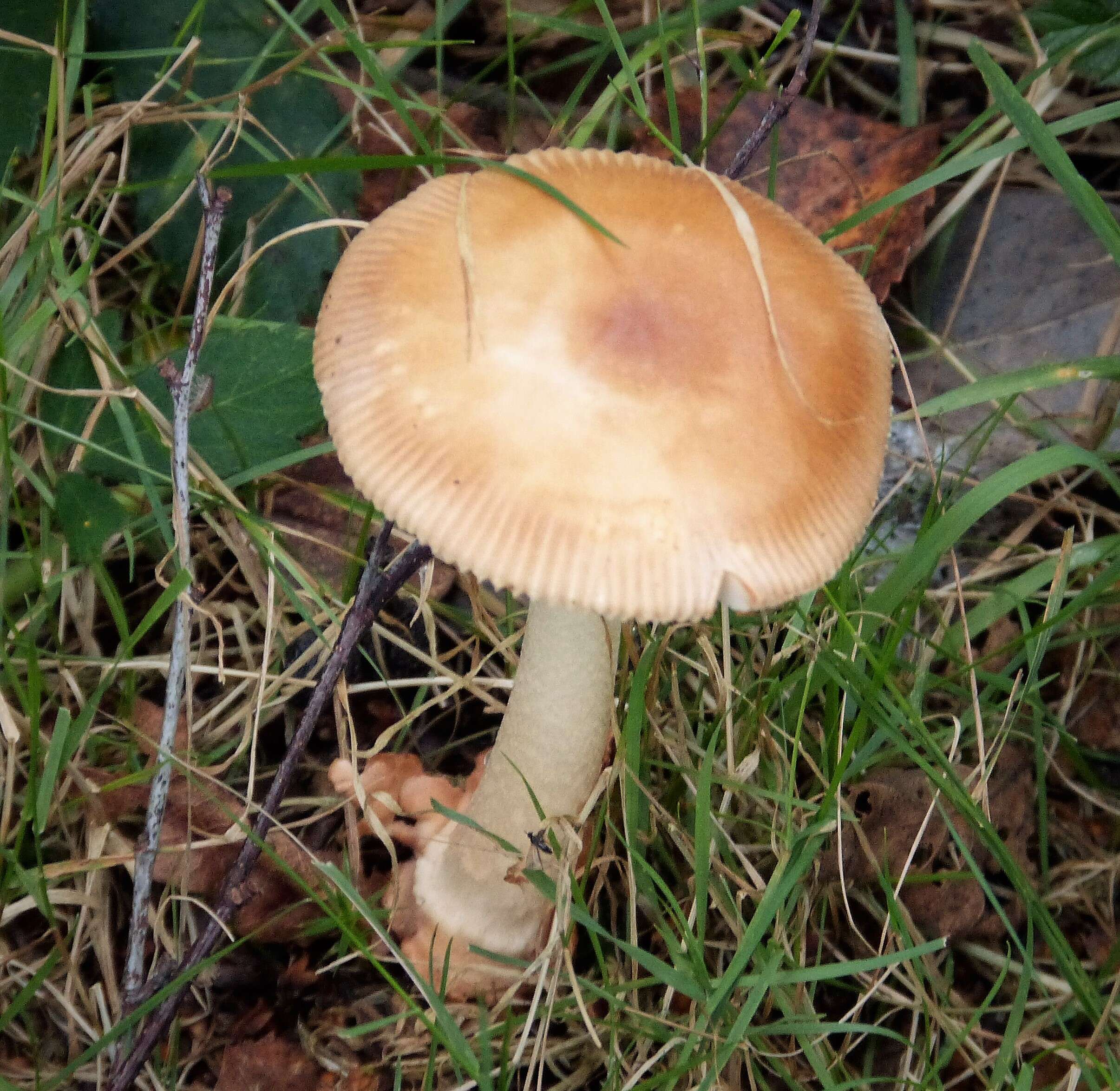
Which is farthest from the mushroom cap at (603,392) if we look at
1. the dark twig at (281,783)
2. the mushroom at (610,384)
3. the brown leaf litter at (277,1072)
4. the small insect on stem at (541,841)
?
the brown leaf litter at (277,1072)

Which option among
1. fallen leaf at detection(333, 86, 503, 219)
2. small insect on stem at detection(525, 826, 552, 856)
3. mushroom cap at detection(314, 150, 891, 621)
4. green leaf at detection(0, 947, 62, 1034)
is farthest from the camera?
fallen leaf at detection(333, 86, 503, 219)

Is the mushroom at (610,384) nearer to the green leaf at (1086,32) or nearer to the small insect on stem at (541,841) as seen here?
the small insect on stem at (541,841)

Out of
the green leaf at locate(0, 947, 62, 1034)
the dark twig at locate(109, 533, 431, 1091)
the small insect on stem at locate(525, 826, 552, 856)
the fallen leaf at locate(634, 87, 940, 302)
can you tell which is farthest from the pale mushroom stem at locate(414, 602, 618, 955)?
the fallen leaf at locate(634, 87, 940, 302)

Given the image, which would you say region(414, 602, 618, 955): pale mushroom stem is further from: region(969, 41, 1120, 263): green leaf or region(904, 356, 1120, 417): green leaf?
region(969, 41, 1120, 263): green leaf

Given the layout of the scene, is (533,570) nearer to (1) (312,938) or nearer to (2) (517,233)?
(2) (517,233)

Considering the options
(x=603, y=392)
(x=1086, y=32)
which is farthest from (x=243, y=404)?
(x=1086, y=32)

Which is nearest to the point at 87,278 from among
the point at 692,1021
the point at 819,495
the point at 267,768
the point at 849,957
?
the point at 267,768
